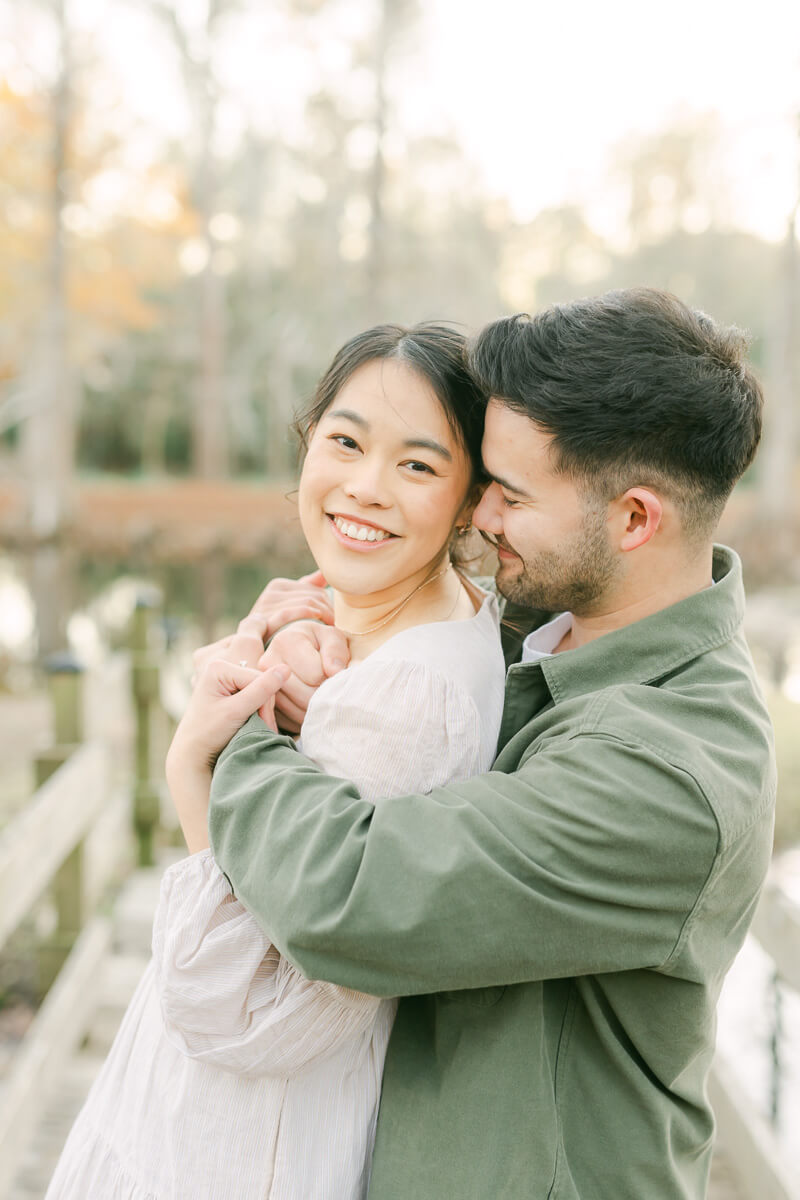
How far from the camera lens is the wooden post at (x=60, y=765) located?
311cm

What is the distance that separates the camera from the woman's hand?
1.39 metres

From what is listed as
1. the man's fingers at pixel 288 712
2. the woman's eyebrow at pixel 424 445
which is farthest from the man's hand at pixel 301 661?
the woman's eyebrow at pixel 424 445

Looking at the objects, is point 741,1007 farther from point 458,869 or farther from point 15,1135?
point 458,869

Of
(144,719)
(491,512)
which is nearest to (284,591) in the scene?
(491,512)

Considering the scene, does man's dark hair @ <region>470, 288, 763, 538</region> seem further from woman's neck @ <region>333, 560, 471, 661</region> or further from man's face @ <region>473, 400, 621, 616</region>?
woman's neck @ <region>333, 560, 471, 661</region>

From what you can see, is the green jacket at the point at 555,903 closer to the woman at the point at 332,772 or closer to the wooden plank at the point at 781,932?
the woman at the point at 332,772

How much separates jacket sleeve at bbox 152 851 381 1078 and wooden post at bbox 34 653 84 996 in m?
1.93

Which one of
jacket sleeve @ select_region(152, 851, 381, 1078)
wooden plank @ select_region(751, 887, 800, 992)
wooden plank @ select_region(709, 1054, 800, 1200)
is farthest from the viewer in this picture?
wooden plank @ select_region(709, 1054, 800, 1200)

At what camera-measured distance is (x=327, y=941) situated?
1.11 m

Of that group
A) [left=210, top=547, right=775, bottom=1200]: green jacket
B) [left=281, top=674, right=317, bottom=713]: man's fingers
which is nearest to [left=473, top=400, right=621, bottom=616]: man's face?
[left=210, top=547, right=775, bottom=1200]: green jacket

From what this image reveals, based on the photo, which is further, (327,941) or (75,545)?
(75,545)

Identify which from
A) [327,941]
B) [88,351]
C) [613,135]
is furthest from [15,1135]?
[613,135]

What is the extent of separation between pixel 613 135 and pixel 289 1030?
20359 mm

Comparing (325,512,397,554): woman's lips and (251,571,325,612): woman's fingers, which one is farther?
(251,571,325,612): woman's fingers
